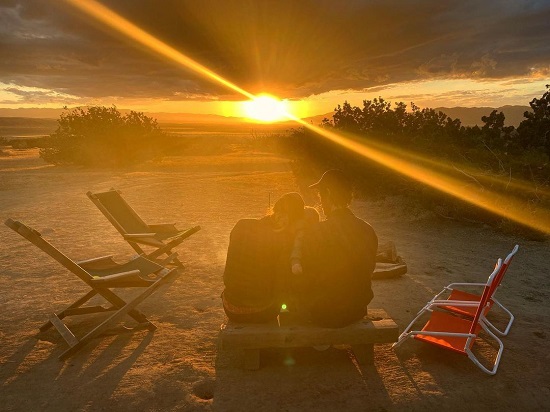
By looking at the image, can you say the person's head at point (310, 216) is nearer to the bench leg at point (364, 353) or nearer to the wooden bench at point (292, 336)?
the wooden bench at point (292, 336)

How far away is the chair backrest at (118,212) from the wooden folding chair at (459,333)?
4059 millimetres

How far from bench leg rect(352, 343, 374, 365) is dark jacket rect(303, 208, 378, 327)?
312 mm

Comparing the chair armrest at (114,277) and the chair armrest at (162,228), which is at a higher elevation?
the chair armrest at (114,277)

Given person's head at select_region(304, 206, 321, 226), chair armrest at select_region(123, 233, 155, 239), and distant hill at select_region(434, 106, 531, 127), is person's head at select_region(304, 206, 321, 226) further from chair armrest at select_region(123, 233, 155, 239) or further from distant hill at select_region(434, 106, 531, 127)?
distant hill at select_region(434, 106, 531, 127)

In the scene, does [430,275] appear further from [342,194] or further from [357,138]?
[357,138]

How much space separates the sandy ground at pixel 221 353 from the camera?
139 inches

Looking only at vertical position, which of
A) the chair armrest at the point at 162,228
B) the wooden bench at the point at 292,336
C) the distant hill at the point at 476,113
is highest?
the wooden bench at the point at 292,336

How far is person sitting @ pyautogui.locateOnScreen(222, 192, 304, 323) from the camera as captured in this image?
3684 mm

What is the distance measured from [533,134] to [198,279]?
34.1 ft

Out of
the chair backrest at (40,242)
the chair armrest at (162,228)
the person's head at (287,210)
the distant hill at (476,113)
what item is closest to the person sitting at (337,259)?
the person's head at (287,210)

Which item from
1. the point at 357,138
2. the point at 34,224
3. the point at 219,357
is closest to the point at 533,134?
the point at 357,138

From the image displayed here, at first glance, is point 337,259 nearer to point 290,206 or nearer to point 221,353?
point 290,206

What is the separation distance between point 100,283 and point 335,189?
2560mm

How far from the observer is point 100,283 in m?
4.37
